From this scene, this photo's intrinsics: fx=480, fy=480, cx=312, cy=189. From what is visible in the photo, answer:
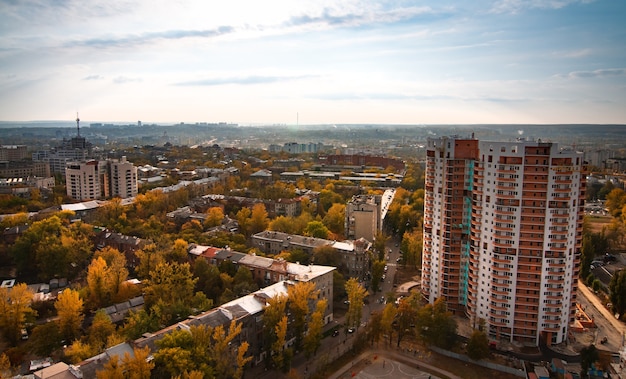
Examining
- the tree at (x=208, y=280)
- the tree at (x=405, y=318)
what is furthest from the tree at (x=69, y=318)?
the tree at (x=405, y=318)

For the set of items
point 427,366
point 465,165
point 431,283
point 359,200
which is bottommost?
point 427,366

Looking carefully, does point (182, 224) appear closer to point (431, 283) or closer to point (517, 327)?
point (431, 283)

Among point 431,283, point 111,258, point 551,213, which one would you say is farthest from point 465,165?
point 111,258

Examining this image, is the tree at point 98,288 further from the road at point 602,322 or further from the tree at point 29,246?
the road at point 602,322

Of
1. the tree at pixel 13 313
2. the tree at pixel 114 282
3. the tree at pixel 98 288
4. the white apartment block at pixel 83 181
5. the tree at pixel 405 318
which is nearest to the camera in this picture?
the tree at pixel 13 313

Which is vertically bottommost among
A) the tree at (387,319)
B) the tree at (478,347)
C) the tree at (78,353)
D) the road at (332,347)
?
the road at (332,347)

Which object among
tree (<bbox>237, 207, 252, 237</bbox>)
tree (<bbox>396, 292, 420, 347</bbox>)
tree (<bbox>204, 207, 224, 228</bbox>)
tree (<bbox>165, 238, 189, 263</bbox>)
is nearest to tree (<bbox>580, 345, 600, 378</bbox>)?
tree (<bbox>396, 292, 420, 347</bbox>)

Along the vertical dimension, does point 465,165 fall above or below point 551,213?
above
